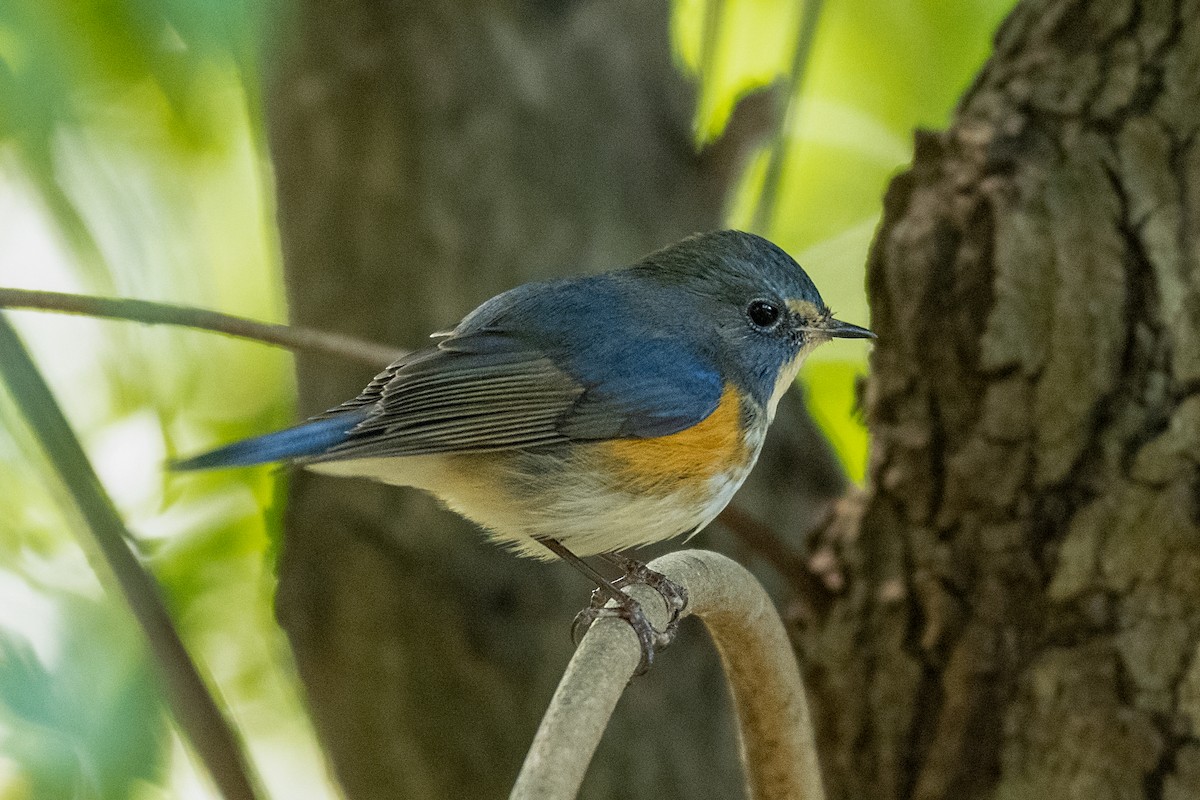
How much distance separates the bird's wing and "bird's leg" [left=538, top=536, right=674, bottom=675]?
0.74ft

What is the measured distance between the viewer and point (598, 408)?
2.52 m

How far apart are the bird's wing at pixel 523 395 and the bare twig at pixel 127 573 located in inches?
23.0

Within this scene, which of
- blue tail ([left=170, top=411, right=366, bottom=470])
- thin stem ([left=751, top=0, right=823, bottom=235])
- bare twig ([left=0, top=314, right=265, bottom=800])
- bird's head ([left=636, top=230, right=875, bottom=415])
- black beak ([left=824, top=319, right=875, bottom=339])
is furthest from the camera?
thin stem ([left=751, top=0, right=823, bottom=235])

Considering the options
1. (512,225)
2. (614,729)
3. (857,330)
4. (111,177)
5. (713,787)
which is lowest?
(713,787)

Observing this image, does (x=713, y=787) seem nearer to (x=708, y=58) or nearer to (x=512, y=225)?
(x=512, y=225)

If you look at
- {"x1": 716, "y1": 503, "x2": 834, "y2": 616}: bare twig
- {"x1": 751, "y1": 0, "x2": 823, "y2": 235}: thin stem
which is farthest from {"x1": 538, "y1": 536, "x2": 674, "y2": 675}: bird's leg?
{"x1": 751, "y1": 0, "x2": 823, "y2": 235}: thin stem

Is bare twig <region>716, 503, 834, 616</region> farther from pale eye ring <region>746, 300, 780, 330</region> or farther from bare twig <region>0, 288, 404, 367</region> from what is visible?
bare twig <region>0, 288, 404, 367</region>

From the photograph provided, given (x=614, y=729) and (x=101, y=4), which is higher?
(x=101, y=4)

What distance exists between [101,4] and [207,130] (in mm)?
606

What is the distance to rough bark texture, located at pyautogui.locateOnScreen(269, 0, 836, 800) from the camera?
10.3 feet

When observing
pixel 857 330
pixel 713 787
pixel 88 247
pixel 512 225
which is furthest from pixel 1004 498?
pixel 88 247

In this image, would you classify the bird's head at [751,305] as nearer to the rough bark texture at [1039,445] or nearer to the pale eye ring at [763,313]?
the pale eye ring at [763,313]

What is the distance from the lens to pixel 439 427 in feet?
7.81

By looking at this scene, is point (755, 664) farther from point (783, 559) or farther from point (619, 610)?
point (783, 559)
